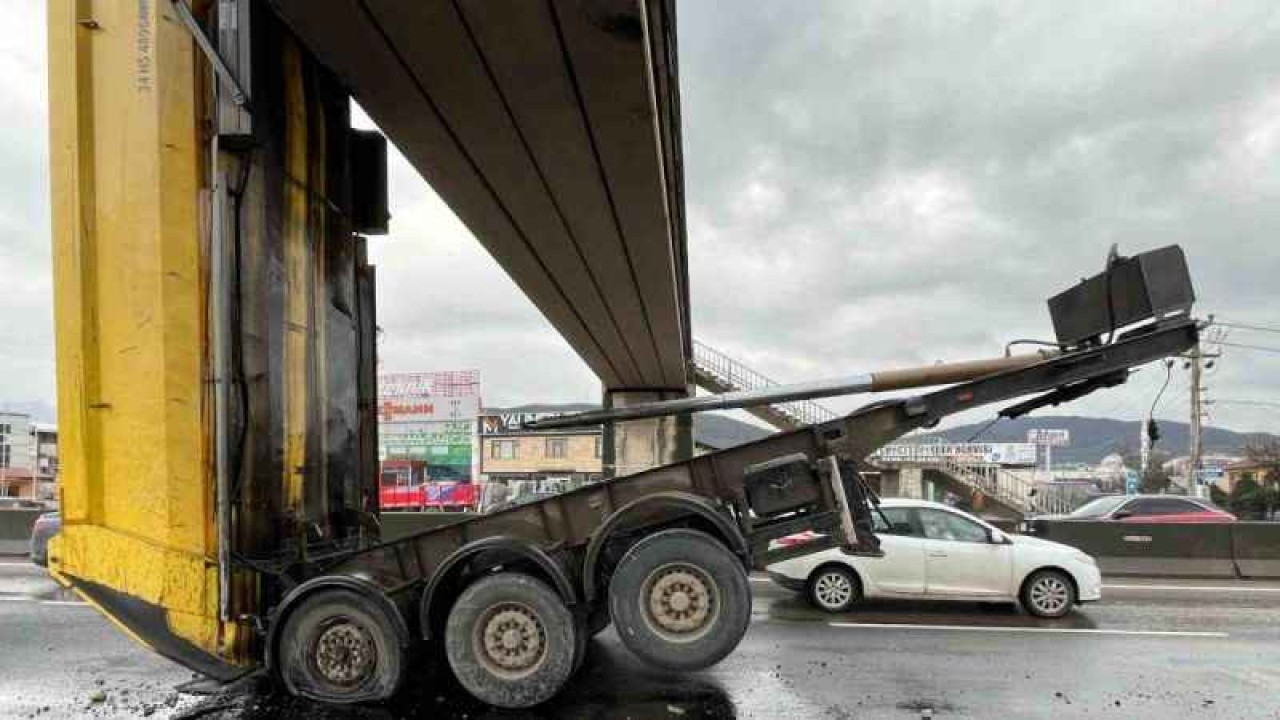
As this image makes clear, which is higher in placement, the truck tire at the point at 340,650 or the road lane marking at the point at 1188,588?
the truck tire at the point at 340,650

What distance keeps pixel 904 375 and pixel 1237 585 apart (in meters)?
10.1

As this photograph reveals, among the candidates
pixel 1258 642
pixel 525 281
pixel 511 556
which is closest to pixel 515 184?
pixel 511 556

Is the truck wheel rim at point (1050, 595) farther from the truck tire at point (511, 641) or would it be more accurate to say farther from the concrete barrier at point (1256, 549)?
the concrete barrier at point (1256, 549)

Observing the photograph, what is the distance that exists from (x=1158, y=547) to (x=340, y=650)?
14043 millimetres

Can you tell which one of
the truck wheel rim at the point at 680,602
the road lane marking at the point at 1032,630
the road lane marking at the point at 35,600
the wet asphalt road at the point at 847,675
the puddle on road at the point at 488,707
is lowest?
the road lane marking at the point at 1032,630

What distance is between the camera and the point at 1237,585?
13.1 m

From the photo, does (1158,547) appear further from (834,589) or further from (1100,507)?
(834,589)

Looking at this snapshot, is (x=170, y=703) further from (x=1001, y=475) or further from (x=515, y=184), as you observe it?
(x=1001, y=475)

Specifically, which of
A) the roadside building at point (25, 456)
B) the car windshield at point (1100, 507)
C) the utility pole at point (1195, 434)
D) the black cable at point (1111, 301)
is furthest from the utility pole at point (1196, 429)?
the roadside building at point (25, 456)

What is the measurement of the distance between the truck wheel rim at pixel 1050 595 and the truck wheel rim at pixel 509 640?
6764 mm

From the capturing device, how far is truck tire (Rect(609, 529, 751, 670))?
539 cm

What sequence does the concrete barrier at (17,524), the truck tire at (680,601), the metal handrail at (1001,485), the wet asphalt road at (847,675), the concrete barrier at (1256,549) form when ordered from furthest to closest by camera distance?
the metal handrail at (1001,485)
the concrete barrier at (17,524)
the concrete barrier at (1256,549)
the wet asphalt road at (847,675)
the truck tire at (680,601)

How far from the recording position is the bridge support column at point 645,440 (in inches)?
985

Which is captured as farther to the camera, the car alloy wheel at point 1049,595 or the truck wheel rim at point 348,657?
the car alloy wheel at point 1049,595
